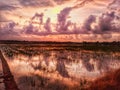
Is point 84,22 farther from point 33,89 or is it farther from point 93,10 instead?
point 33,89

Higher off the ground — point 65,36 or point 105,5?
point 105,5

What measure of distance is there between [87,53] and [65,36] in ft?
0.93

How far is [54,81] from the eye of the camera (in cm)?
333

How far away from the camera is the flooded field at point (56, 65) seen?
3.28 meters

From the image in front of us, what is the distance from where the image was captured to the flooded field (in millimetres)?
3279

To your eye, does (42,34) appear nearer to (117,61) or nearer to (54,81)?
(54,81)

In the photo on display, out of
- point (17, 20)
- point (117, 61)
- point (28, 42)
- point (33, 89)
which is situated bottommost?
point (33, 89)

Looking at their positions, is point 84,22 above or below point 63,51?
above

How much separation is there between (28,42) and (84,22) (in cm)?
61

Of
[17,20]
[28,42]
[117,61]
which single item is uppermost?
[17,20]

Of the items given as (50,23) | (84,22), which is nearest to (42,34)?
(50,23)

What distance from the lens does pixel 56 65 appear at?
3.34 metres

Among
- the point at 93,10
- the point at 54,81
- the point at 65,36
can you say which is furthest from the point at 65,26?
the point at 54,81

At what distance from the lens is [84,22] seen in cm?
333
